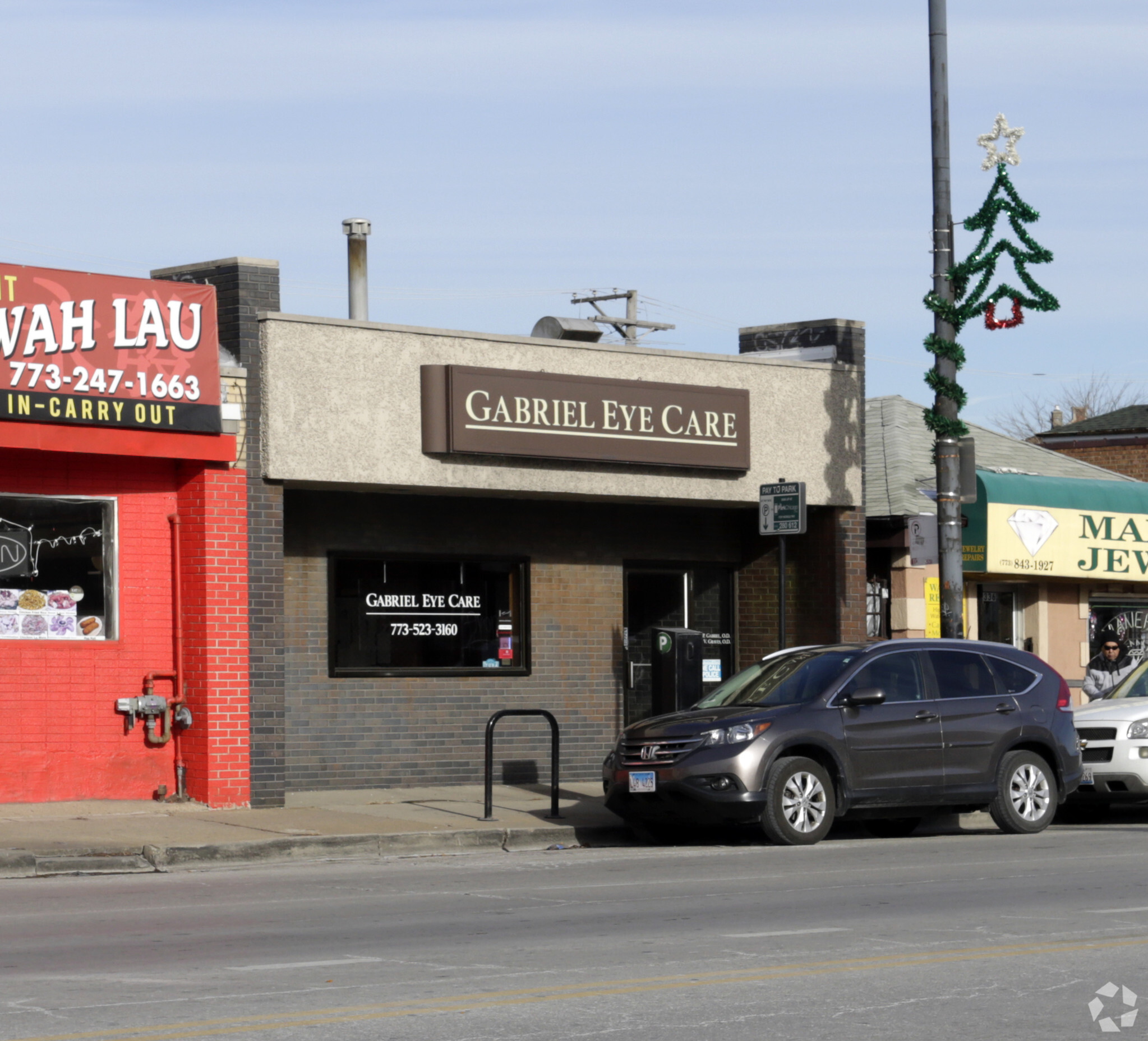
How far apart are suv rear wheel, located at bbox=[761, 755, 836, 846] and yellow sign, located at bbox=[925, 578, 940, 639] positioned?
185 inches

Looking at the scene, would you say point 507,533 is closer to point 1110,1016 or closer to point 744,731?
point 744,731

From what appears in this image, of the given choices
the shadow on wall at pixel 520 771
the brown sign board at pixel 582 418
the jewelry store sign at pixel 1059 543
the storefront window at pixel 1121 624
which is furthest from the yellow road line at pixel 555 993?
the storefront window at pixel 1121 624

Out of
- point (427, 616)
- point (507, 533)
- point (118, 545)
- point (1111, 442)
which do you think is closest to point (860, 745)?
point (427, 616)

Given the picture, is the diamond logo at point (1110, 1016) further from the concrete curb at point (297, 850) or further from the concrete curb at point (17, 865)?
the concrete curb at point (17, 865)

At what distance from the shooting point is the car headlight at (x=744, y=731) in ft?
47.0

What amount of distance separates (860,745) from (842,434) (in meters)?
6.55

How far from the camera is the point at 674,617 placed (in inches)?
818

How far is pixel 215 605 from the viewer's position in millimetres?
16234

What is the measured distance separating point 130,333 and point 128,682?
10.2ft

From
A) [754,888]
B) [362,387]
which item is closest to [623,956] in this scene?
[754,888]

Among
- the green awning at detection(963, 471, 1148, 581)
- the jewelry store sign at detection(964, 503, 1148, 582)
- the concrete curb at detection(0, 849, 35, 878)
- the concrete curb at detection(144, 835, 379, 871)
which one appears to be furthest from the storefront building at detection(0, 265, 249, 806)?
the jewelry store sign at detection(964, 503, 1148, 582)

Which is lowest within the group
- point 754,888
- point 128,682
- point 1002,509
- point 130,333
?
point 754,888

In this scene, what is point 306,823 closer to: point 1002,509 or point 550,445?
point 550,445

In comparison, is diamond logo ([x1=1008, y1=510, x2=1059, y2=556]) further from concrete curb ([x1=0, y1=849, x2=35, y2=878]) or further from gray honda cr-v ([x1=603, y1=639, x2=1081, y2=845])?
concrete curb ([x1=0, y1=849, x2=35, y2=878])
